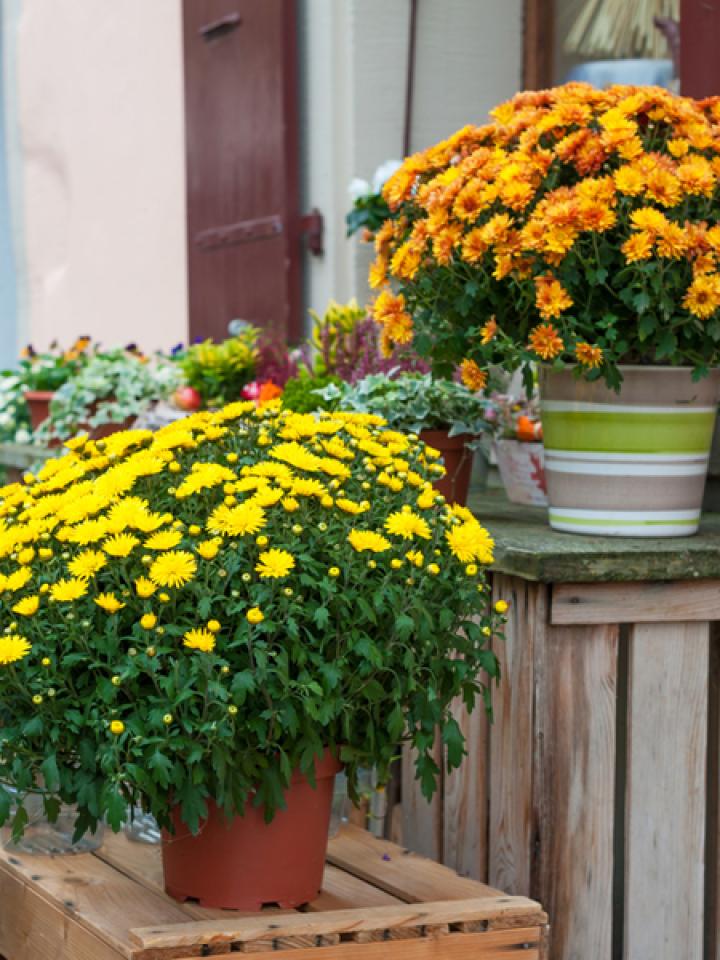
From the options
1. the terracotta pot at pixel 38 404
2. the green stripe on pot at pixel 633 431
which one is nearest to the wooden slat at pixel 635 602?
the green stripe on pot at pixel 633 431

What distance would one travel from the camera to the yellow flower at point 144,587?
1.80 meters

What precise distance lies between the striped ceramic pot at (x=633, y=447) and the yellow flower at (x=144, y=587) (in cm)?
99

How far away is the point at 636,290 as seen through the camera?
243 cm

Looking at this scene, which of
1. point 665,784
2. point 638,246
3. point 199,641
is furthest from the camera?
point 665,784

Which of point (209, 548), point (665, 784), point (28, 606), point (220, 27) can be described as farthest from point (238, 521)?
point (220, 27)

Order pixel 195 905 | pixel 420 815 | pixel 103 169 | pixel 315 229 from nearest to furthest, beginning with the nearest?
1. pixel 195 905
2. pixel 420 815
3. pixel 315 229
4. pixel 103 169

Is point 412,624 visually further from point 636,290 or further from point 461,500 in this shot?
point 461,500

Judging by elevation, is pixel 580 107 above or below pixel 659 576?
above

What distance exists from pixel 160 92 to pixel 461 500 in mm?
3758

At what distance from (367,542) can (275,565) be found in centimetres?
12

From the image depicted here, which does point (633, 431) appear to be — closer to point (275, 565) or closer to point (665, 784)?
Result: point (665, 784)

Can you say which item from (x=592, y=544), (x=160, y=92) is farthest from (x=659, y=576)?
(x=160, y=92)

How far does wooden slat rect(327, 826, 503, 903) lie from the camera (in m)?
2.16

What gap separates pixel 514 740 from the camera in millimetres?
2508
